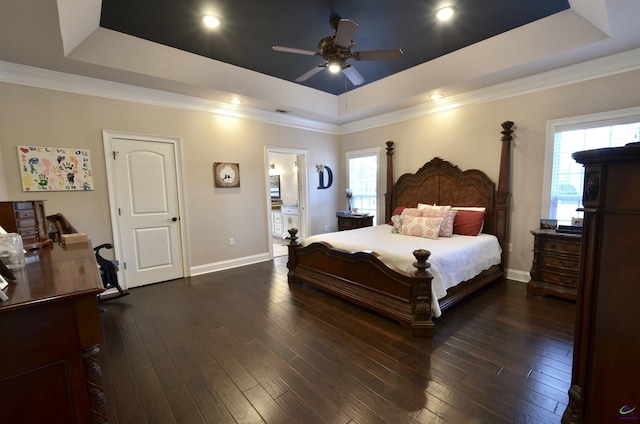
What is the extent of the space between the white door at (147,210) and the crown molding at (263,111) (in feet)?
1.96

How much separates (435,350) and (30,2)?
3912 mm

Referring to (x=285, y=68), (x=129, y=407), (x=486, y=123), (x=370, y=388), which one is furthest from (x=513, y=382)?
(x=285, y=68)

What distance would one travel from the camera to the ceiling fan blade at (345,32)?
7.09 ft

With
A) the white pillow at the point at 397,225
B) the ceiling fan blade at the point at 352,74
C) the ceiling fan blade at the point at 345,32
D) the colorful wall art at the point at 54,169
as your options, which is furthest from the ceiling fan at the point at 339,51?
the colorful wall art at the point at 54,169

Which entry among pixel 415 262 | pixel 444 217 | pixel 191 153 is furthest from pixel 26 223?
pixel 444 217

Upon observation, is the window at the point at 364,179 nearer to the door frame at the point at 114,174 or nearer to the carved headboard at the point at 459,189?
the carved headboard at the point at 459,189

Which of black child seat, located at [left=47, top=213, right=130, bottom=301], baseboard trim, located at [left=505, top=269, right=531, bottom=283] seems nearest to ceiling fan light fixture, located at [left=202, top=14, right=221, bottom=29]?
black child seat, located at [left=47, top=213, right=130, bottom=301]

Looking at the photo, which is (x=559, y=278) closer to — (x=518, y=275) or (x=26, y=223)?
(x=518, y=275)

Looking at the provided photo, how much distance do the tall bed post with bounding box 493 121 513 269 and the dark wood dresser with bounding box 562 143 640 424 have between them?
9.32ft

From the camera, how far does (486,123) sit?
381 cm

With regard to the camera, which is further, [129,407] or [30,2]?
[30,2]

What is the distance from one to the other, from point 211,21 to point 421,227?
128 inches

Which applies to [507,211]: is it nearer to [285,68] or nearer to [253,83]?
[285,68]

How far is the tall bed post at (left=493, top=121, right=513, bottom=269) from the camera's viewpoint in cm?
357
